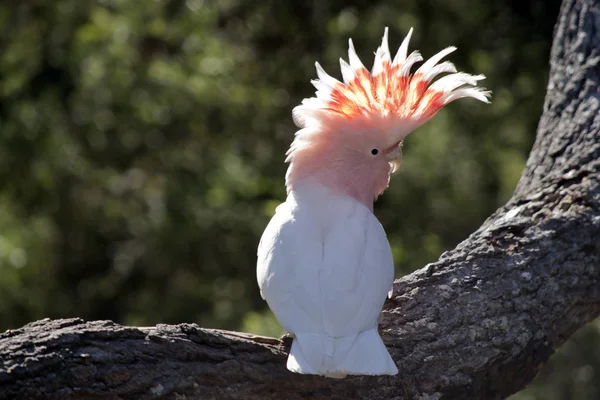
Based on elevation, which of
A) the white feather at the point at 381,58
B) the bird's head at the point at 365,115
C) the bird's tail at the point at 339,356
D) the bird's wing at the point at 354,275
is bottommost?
the bird's tail at the point at 339,356

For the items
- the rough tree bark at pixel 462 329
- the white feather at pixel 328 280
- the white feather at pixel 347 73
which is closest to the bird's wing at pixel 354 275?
the white feather at pixel 328 280

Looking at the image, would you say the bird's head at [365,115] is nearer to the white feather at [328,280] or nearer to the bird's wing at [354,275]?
the white feather at [328,280]

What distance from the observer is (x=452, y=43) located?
5.61 m

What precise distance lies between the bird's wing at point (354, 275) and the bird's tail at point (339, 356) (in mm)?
50

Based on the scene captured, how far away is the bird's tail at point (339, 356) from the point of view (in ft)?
7.81

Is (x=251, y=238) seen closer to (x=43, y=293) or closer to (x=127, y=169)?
(x=127, y=169)

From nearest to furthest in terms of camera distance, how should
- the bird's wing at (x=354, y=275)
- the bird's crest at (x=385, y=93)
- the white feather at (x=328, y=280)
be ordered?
the white feather at (x=328, y=280), the bird's wing at (x=354, y=275), the bird's crest at (x=385, y=93)

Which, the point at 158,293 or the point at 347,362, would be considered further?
the point at 158,293

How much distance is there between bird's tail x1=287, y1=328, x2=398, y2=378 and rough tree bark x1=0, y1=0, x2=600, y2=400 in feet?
0.41

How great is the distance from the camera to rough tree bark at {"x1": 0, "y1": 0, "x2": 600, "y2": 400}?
7.55 feet

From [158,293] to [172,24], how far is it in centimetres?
216

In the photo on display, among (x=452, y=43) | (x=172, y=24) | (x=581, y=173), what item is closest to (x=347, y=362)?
(x=581, y=173)

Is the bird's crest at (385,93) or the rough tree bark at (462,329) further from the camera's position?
the bird's crest at (385,93)

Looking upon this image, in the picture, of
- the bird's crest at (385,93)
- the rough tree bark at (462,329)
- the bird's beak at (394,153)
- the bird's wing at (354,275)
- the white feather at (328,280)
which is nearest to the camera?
the rough tree bark at (462,329)
